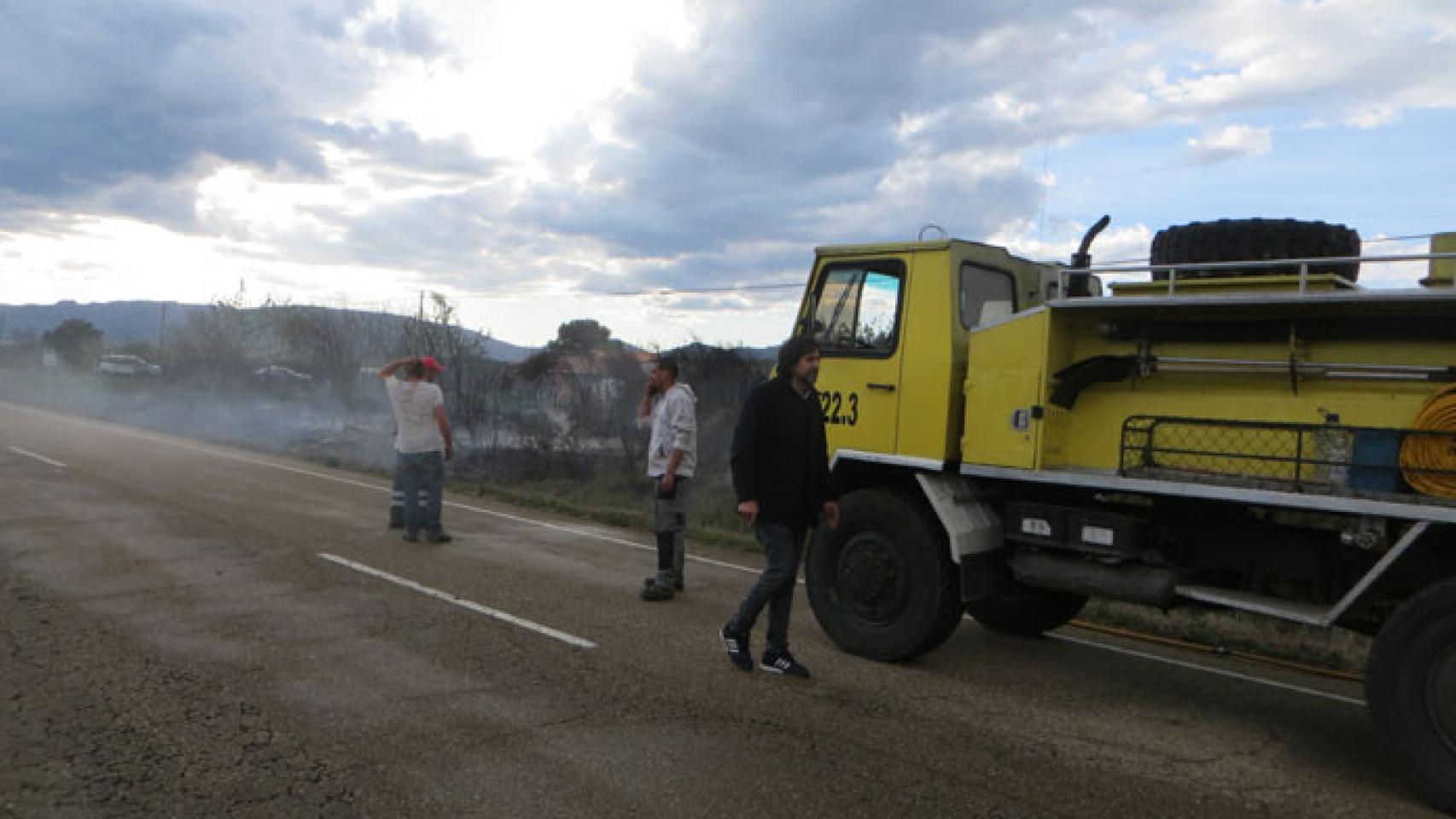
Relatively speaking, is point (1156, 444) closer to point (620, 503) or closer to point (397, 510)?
point (397, 510)

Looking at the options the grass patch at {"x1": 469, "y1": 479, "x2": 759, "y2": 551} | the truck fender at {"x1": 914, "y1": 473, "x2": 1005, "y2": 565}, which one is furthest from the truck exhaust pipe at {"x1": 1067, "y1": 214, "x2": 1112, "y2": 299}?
the grass patch at {"x1": 469, "y1": 479, "x2": 759, "y2": 551}

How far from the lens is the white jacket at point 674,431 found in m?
7.61

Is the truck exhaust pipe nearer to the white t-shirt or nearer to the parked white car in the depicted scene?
the white t-shirt

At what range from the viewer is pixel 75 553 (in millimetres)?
8547

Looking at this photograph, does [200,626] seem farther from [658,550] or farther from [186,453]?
[186,453]

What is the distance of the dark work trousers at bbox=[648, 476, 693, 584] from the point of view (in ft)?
25.2

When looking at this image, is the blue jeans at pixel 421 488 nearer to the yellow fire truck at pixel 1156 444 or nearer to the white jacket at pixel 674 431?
the white jacket at pixel 674 431

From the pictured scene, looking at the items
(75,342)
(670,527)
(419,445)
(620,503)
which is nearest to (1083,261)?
(670,527)

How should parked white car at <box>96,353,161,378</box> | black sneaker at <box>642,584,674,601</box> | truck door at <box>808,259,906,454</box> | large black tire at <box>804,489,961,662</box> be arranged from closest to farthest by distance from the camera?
large black tire at <box>804,489,961,662</box>
truck door at <box>808,259,906,454</box>
black sneaker at <box>642,584,674,601</box>
parked white car at <box>96,353,161,378</box>

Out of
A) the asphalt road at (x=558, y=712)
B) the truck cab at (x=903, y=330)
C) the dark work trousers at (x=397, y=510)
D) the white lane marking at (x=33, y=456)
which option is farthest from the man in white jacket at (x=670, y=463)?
the white lane marking at (x=33, y=456)

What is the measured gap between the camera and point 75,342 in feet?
214

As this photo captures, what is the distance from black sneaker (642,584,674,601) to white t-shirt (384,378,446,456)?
3.54 m

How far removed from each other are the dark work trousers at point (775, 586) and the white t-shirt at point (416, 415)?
5.36m

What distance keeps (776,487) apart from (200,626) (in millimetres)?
3775
